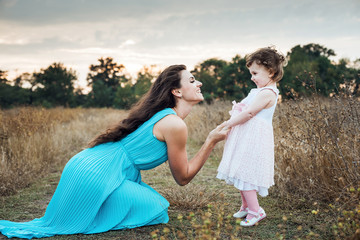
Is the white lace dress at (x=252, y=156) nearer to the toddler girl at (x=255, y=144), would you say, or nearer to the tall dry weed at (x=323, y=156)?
the toddler girl at (x=255, y=144)

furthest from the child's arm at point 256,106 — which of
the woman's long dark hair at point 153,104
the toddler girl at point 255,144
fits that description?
the woman's long dark hair at point 153,104

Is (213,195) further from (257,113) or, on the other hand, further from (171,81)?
(171,81)

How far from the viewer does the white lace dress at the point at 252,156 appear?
2.78 metres

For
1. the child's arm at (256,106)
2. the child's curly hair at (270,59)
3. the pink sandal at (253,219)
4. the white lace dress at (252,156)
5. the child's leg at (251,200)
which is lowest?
the pink sandal at (253,219)

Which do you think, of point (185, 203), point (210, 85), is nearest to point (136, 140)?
point (185, 203)

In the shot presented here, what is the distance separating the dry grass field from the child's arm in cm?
43

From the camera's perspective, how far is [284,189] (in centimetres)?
361

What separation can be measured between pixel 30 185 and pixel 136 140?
2.64 meters

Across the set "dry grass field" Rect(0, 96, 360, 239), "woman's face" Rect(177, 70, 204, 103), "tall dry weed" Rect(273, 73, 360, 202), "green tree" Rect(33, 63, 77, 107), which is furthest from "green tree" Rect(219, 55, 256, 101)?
"green tree" Rect(33, 63, 77, 107)

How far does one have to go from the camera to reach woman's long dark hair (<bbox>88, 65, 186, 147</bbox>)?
9.35ft

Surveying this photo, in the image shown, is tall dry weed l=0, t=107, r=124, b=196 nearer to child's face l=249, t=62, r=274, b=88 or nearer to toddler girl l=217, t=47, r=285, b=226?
toddler girl l=217, t=47, r=285, b=226

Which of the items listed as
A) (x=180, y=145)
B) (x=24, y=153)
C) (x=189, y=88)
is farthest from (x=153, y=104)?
(x=24, y=153)

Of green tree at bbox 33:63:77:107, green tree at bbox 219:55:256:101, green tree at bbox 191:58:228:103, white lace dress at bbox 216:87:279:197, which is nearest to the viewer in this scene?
white lace dress at bbox 216:87:279:197

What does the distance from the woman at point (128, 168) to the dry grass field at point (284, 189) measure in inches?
5.4
